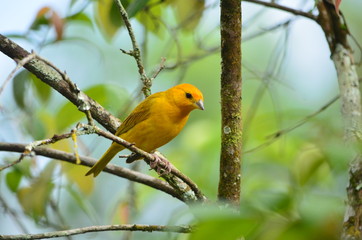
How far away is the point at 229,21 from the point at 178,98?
1.72 metres

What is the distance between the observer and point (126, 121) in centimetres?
381

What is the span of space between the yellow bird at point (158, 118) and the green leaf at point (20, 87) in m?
0.79

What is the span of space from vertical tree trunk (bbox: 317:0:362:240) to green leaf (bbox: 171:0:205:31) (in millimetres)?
806

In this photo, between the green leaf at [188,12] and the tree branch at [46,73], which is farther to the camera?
the green leaf at [188,12]

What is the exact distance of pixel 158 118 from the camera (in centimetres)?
405

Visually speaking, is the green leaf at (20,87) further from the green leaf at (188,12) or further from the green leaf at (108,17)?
the green leaf at (188,12)

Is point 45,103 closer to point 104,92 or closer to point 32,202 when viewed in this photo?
point 104,92

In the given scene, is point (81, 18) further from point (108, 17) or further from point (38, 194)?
point (38, 194)

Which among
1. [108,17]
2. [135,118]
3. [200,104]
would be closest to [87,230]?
[108,17]

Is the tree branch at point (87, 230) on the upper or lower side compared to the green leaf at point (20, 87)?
lower

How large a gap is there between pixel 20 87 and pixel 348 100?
1.90 meters

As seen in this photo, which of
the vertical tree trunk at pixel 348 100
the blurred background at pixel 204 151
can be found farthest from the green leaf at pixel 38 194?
the vertical tree trunk at pixel 348 100

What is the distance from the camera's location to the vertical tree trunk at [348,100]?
1.67 meters

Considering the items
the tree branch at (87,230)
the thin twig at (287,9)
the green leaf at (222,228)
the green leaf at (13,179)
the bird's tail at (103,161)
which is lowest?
the green leaf at (222,228)
